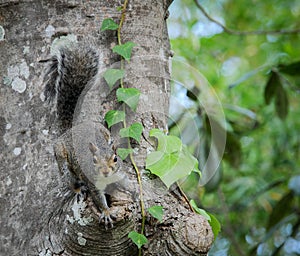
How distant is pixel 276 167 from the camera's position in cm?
285

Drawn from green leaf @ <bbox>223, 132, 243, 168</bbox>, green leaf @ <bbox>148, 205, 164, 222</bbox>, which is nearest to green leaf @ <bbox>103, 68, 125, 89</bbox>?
green leaf @ <bbox>148, 205, 164, 222</bbox>

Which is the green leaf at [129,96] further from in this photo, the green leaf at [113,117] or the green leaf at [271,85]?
the green leaf at [271,85]

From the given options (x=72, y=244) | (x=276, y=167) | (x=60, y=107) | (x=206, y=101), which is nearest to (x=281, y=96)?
(x=206, y=101)

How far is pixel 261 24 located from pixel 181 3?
45 centimetres

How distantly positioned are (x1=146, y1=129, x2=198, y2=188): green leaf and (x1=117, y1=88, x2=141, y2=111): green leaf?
0.07 metres

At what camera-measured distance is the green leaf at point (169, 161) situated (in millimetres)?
1093

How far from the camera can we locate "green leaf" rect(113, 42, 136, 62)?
1.18 meters

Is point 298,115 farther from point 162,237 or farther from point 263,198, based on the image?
point 162,237

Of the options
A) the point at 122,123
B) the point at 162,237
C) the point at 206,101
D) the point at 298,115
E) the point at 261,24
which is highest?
the point at 122,123

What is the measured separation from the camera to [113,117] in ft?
3.74

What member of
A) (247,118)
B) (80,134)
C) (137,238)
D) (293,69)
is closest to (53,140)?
(80,134)

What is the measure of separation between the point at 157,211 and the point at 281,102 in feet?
4.03

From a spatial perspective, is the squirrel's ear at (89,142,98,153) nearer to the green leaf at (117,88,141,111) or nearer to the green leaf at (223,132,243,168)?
the green leaf at (117,88,141,111)

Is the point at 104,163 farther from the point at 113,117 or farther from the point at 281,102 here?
the point at 281,102
